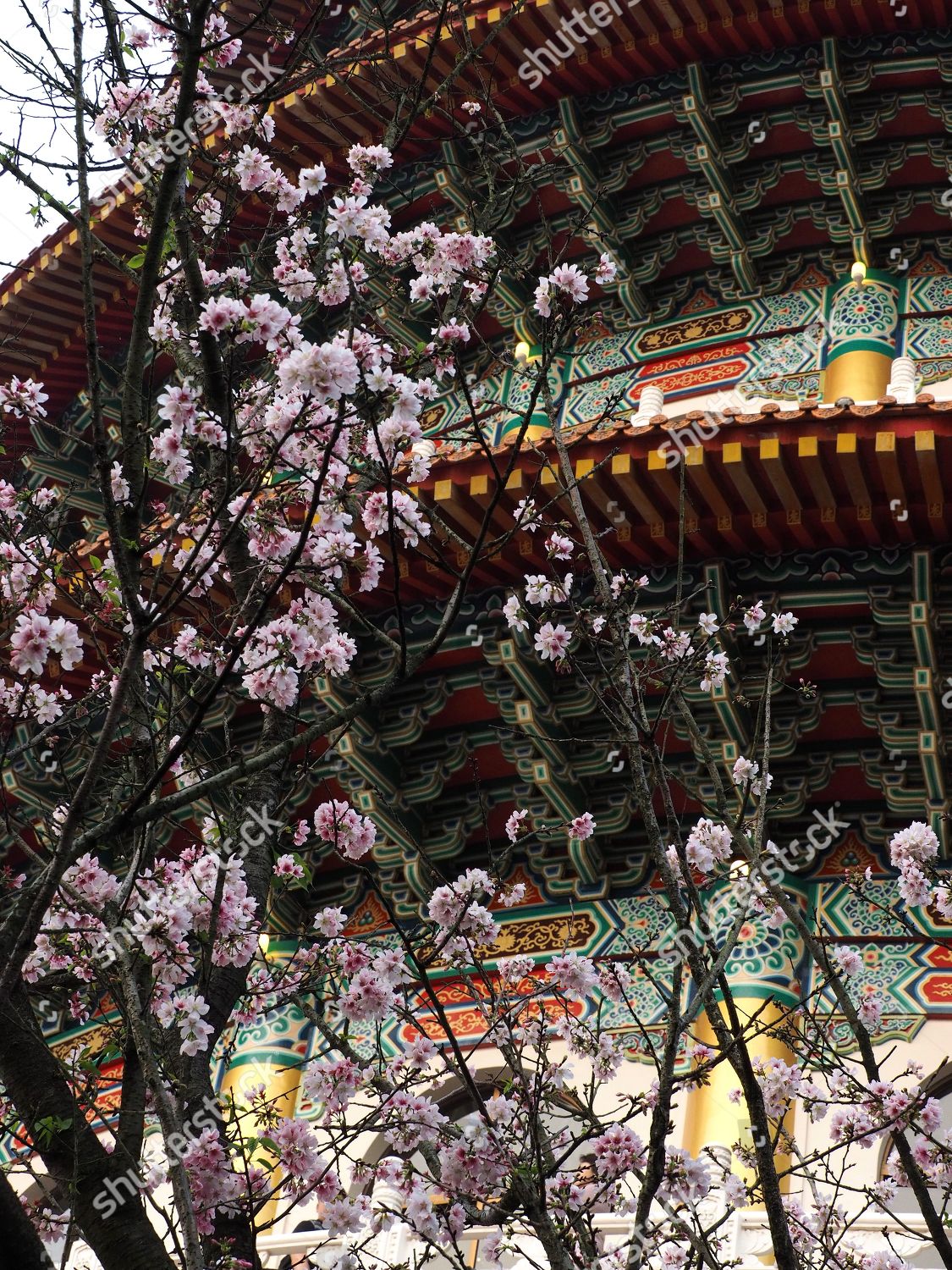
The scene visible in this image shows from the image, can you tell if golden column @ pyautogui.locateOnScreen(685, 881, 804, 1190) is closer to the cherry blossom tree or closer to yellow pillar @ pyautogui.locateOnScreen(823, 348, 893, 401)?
the cherry blossom tree

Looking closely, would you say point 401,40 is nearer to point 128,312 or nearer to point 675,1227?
point 128,312

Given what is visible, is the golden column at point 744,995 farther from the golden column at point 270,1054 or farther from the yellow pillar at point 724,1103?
the golden column at point 270,1054

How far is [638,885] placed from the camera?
950cm

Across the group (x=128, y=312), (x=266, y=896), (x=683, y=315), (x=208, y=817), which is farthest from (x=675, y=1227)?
(x=128, y=312)

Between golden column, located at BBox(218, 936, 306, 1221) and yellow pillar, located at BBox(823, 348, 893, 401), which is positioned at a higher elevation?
yellow pillar, located at BBox(823, 348, 893, 401)

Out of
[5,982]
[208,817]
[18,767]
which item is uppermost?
[18,767]

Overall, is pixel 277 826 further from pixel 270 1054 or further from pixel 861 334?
pixel 861 334

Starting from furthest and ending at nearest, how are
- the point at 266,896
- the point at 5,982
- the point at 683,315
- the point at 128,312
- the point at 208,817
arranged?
the point at 128,312 < the point at 683,315 < the point at 208,817 < the point at 266,896 < the point at 5,982

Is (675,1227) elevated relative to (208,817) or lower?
lower

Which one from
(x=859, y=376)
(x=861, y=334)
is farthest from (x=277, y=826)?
(x=861, y=334)

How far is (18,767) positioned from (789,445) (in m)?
5.49

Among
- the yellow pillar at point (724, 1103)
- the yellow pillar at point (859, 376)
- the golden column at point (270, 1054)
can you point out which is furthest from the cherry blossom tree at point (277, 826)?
the yellow pillar at point (859, 376)

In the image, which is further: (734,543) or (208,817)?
(734,543)

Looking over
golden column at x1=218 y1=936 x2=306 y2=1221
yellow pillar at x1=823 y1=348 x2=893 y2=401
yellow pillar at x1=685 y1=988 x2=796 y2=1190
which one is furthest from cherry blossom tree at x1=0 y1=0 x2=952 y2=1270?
yellow pillar at x1=823 y1=348 x2=893 y2=401
